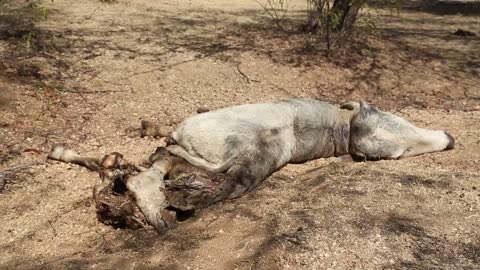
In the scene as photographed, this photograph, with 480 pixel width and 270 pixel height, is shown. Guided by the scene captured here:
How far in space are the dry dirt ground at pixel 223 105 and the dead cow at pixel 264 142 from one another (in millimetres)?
136

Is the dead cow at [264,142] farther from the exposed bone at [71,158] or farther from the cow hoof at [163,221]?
the exposed bone at [71,158]

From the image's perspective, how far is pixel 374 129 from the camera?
476 centimetres

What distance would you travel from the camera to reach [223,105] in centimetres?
582

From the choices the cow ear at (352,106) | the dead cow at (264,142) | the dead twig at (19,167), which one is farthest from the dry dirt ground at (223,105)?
the cow ear at (352,106)

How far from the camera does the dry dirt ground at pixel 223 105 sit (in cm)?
327

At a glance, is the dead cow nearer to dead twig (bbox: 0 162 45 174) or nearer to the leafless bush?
dead twig (bbox: 0 162 45 174)

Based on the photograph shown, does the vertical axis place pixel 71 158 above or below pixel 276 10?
below

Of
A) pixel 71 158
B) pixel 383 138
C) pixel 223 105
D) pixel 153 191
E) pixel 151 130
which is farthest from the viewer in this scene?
pixel 223 105

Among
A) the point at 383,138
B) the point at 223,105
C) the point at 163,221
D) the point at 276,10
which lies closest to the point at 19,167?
the point at 163,221

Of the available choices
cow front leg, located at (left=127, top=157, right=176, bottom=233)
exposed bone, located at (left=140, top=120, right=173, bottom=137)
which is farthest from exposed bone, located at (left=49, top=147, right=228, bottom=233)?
exposed bone, located at (left=140, top=120, right=173, bottom=137)

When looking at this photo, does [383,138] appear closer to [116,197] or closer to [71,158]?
[116,197]

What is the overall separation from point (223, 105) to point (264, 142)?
176 cm

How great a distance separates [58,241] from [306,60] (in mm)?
4573

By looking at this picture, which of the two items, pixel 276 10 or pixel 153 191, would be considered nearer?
pixel 153 191
